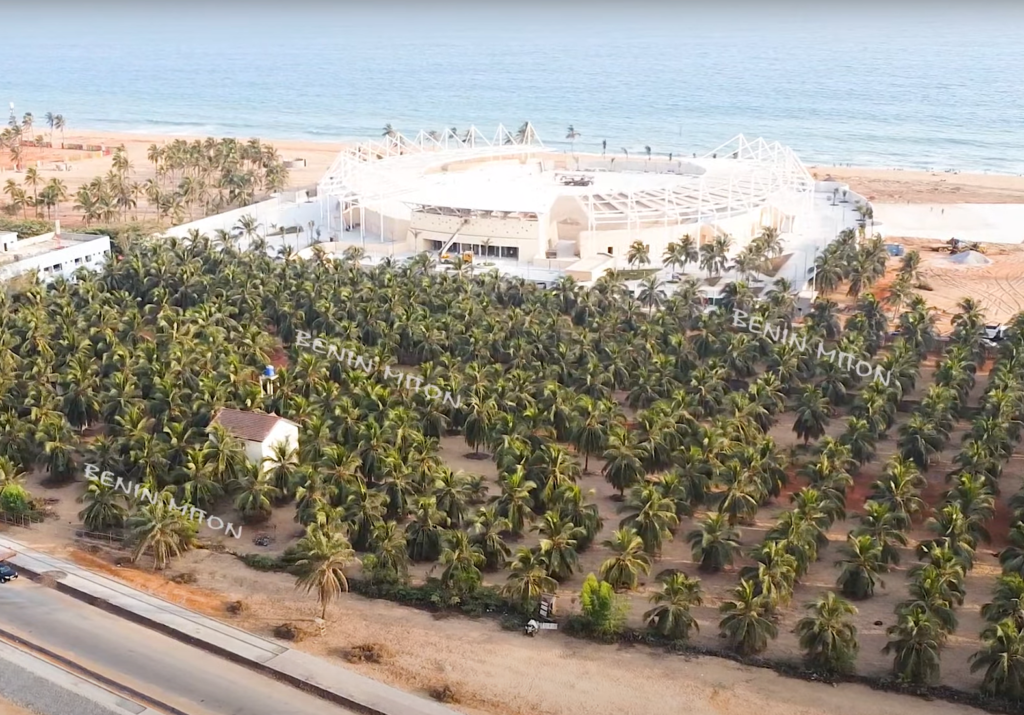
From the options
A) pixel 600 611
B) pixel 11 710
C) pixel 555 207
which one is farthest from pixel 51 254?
pixel 600 611

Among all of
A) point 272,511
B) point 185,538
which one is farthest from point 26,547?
point 272,511

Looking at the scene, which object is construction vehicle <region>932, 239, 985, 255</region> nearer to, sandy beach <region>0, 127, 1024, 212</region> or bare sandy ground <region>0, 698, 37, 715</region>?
sandy beach <region>0, 127, 1024, 212</region>

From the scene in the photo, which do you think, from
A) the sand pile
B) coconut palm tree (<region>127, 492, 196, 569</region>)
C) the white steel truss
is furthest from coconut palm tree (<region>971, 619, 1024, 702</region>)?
the white steel truss

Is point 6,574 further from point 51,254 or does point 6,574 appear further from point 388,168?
point 388,168

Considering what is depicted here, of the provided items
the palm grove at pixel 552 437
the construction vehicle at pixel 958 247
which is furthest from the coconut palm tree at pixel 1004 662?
the construction vehicle at pixel 958 247

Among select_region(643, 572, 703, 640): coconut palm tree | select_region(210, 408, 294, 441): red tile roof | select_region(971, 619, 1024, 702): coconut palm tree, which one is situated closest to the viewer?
select_region(971, 619, 1024, 702): coconut palm tree

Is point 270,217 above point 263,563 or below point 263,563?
above
